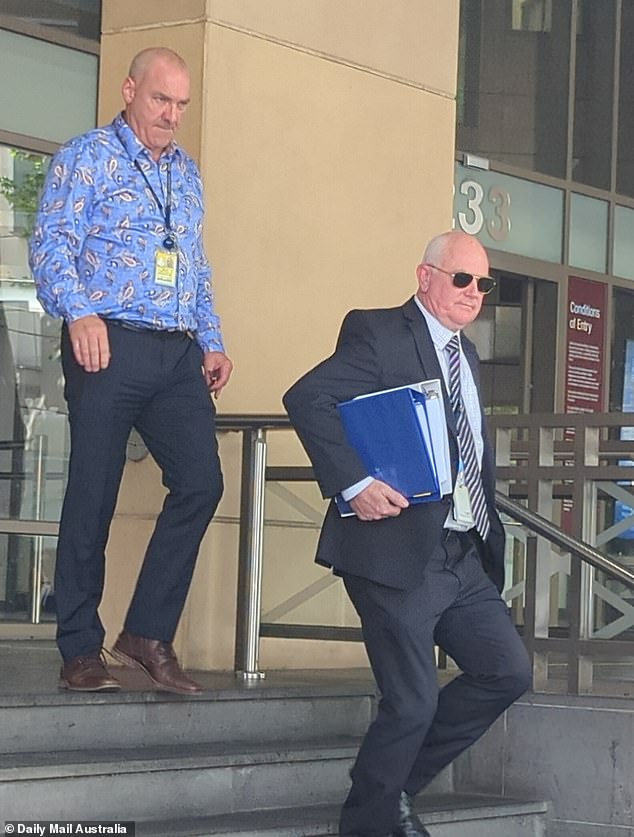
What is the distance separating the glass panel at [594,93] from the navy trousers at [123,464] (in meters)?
7.14

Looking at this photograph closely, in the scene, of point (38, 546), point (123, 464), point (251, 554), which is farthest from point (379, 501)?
point (38, 546)

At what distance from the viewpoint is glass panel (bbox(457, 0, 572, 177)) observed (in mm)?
11930

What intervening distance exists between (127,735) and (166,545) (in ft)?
2.27

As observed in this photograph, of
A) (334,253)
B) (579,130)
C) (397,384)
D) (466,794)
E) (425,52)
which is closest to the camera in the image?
(397,384)

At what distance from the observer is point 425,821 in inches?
230

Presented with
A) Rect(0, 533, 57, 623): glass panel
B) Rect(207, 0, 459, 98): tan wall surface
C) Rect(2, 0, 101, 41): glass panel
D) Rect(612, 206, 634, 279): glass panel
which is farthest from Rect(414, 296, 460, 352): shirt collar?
Rect(612, 206, 634, 279): glass panel

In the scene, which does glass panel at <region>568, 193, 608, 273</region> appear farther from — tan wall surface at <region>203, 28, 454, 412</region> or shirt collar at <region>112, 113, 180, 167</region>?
shirt collar at <region>112, 113, 180, 167</region>

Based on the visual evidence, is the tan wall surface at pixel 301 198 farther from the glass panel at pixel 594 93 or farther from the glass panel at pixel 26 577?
the glass panel at pixel 594 93

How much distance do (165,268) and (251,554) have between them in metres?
1.59

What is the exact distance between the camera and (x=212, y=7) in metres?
7.57

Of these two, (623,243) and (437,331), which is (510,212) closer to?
(623,243)

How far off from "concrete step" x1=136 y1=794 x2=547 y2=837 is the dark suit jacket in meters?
0.91

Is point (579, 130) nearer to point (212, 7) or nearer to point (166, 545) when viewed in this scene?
point (212, 7)

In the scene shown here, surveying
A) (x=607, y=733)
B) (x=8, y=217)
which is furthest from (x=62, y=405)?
(x=607, y=733)
